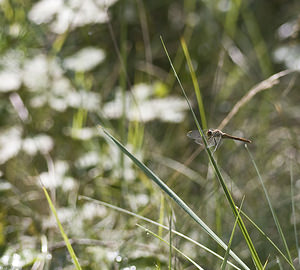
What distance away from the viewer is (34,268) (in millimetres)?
884

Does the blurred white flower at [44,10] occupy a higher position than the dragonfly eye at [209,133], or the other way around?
the blurred white flower at [44,10]

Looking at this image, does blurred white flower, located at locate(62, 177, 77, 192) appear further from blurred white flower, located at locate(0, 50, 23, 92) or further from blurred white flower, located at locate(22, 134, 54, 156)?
blurred white flower, located at locate(0, 50, 23, 92)

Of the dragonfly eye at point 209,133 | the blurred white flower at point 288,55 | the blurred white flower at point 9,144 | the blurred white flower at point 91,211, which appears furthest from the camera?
the blurred white flower at point 288,55

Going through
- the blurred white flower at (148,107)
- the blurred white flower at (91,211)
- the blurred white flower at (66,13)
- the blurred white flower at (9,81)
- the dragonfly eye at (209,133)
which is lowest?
the blurred white flower at (91,211)

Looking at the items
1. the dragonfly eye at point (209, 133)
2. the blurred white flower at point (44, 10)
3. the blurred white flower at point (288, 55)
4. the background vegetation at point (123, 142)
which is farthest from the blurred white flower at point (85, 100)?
the blurred white flower at point (288, 55)

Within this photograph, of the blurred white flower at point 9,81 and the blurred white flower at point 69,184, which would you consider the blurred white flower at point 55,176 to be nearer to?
the blurred white flower at point 69,184

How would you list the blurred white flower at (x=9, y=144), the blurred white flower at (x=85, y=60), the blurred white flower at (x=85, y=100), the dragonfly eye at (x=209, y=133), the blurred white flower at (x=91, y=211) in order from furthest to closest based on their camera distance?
the blurred white flower at (x=85, y=60)
the blurred white flower at (x=85, y=100)
the blurred white flower at (x=9, y=144)
the blurred white flower at (x=91, y=211)
the dragonfly eye at (x=209, y=133)

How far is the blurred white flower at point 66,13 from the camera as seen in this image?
4.74 ft

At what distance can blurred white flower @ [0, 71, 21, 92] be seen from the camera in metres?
1.39

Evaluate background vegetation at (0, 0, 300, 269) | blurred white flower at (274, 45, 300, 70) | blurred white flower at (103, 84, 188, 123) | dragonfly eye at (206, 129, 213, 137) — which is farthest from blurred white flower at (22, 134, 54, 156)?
blurred white flower at (274, 45, 300, 70)

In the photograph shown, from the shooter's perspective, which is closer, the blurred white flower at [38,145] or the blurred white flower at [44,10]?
the blurred white flower at [38,145]

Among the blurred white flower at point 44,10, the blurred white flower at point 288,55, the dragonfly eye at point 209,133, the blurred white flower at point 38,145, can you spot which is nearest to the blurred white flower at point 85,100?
the blurred white flower at point 38,145

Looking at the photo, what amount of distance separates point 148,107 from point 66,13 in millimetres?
422

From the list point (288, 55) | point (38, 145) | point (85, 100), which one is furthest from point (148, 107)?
point (288, 55)
